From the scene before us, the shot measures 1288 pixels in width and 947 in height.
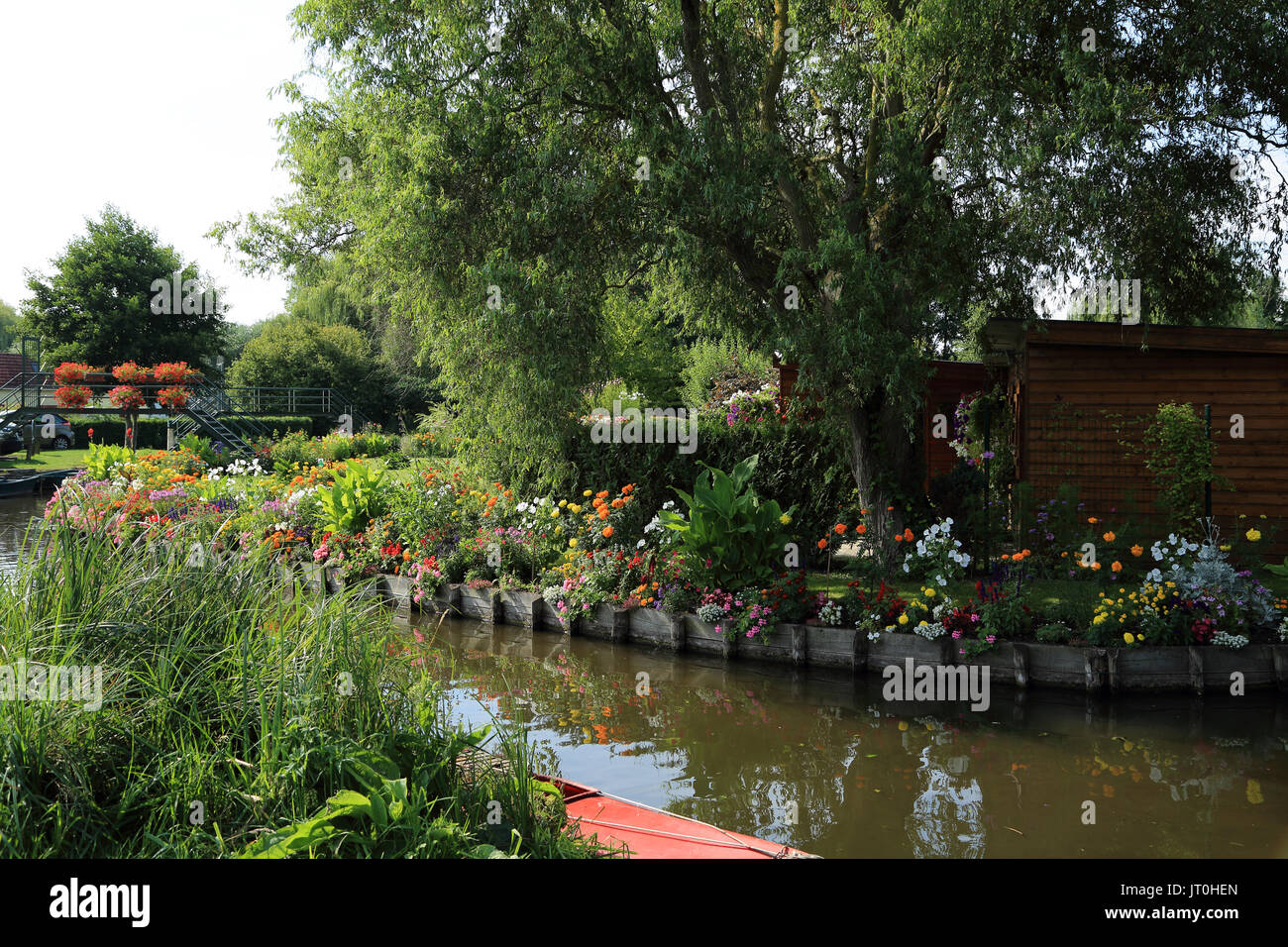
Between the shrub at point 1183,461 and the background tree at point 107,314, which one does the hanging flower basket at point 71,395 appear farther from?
the shrub at point 1183,461

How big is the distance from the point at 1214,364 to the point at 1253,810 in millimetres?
7050

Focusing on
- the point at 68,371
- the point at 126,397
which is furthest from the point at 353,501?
the point at 68,371

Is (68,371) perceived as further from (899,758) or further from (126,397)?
(899,758)

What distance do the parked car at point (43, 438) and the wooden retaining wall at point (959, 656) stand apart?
24.0 metres

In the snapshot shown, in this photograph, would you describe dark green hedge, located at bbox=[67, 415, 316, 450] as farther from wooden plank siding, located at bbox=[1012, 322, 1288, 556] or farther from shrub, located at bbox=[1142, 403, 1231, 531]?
A: shrub, located at bbox=[1142, 403, 1231, 531]

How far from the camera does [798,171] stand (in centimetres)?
1115

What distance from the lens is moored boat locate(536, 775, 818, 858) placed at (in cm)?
397

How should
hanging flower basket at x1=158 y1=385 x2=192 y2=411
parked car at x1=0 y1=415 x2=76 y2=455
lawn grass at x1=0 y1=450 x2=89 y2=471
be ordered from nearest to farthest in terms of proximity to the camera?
hanging flower basket at x1=158 y1=385 x2=192 y2=411 < lawn grass at x1=0 y1=450 x2=89 y2=471 < parked car at x1=0 y1=415 x2=76 y2=455

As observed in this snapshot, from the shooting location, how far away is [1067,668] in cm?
797

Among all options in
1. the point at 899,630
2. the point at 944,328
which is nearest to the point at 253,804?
the point at 899,630

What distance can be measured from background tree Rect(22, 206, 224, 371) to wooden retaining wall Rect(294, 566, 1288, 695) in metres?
33.1

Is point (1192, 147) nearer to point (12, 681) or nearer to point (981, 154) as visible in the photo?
point (981, 154)

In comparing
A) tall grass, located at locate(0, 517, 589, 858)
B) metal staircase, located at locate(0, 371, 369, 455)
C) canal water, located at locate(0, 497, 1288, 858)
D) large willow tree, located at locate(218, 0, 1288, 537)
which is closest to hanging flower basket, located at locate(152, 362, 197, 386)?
metal staircase, located at locate(0, 371, 369, 455)

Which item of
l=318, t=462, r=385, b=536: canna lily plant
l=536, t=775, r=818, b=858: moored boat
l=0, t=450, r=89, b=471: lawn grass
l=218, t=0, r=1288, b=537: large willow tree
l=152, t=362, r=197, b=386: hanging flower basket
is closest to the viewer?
l=536, t=775, r=818, b=858: moored boat
